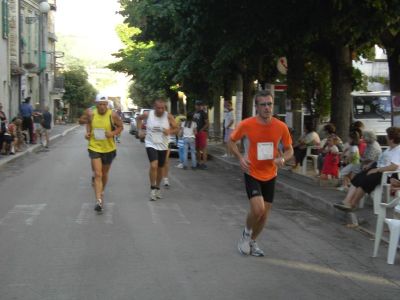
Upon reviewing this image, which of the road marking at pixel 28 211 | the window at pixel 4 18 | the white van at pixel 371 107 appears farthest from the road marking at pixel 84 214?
the window at pixel 4 18

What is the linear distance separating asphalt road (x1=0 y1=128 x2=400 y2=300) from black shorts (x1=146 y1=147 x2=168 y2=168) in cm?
70

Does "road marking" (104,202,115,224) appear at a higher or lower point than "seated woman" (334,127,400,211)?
lower

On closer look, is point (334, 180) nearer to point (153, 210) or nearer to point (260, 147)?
point (153, 210)

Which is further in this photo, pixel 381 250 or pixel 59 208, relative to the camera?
pixel 59 208

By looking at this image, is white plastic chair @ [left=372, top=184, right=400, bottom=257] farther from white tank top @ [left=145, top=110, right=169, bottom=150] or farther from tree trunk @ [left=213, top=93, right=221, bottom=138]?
tree trunk @ [left=213, top=93, right=221, bottom=138]

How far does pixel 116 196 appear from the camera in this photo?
38.3ft

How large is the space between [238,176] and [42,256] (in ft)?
32.9

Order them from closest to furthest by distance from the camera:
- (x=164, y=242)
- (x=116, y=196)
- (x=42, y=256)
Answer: (x=42, y=256) < (x=164, y=242) < (x=116, y=196)

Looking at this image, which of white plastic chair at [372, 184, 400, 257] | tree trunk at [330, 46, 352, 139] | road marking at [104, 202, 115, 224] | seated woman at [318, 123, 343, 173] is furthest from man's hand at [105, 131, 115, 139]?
tree trunk at [330, 46, 352, 139]

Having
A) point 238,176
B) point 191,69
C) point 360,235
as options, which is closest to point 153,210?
point 360,235

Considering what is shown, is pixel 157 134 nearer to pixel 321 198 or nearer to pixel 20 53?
pixel 321 198

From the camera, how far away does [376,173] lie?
9180mm

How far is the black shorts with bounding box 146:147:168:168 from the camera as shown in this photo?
11.3 m

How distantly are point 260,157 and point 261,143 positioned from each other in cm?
16
